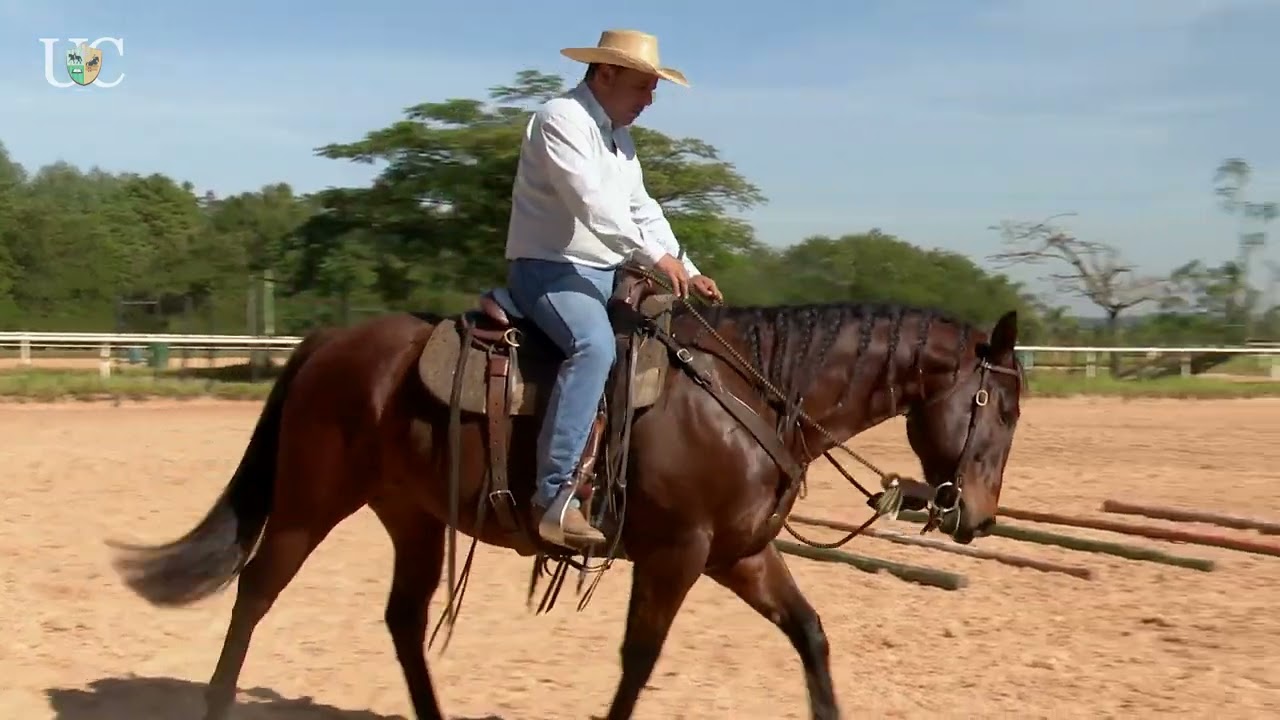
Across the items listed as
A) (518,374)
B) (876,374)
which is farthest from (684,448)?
(876,374)

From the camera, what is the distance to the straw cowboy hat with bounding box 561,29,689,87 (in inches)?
175

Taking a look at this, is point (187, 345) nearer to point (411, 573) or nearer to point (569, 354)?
point (411, 573)

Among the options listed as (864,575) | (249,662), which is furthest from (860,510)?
(249,662)

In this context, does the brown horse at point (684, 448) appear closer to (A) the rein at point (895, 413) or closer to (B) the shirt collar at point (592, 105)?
(A) the rein at point (895, 413)

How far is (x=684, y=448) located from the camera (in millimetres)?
4480

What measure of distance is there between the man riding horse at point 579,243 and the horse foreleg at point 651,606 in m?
0.24

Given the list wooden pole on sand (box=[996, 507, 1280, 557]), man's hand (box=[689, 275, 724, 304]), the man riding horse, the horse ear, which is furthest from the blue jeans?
wooden pole on sand (box=[996, 507, 1280, 557])

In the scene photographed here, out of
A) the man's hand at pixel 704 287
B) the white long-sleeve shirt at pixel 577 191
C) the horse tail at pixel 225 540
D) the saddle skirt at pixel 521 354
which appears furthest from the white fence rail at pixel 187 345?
the man's hand at pixel 704 287

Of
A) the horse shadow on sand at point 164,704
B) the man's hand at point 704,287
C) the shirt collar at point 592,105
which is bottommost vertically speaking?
the horse shadow on sand at point 164,704

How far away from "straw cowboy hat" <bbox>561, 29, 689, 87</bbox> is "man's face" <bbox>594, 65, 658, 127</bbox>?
56 millimetres

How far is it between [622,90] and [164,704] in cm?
337

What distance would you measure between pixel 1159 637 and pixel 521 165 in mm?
4232

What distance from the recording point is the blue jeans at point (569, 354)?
4398mm

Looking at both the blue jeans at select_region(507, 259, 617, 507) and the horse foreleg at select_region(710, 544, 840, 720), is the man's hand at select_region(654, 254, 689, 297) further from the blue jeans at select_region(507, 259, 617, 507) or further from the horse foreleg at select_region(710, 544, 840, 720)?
the horse foreleg at select_region(710, 544, 840, 720)
